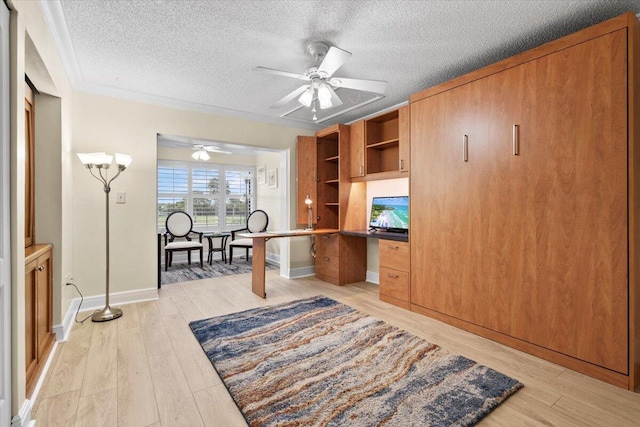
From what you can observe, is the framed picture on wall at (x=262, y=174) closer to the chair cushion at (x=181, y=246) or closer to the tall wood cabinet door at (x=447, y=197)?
the chair cushion at (x=181, y=246)

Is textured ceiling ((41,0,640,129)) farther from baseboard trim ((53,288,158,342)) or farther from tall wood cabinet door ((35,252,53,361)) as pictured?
baseboard trim ((53,288,158,342))

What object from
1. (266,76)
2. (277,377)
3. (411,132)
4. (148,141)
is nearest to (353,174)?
(411,132)

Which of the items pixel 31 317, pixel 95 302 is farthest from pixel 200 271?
pixel 31 317

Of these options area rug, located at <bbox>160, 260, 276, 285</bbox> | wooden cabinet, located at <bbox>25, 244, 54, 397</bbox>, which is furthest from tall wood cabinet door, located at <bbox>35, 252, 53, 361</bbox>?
area rug, located at <bbox>160, 260, 276, 285</bbox>

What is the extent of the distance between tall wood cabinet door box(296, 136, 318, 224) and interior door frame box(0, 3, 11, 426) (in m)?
3.46

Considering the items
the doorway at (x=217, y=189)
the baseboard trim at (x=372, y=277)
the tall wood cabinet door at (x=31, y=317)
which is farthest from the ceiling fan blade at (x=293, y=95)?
the doorway at (x=217, y=189)

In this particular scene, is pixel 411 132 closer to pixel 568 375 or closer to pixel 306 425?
pixel 568 375

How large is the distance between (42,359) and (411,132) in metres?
3.61

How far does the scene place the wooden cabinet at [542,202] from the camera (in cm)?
192

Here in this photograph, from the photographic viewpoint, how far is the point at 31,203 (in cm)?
244

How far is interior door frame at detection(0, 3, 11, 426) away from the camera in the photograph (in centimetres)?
139

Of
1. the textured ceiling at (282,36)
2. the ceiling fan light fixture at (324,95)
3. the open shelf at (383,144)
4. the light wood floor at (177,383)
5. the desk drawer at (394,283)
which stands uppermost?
the textured ceiling at (282,36)

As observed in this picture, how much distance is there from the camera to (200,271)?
17.6 ft

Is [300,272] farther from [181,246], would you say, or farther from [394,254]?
[181,246]
